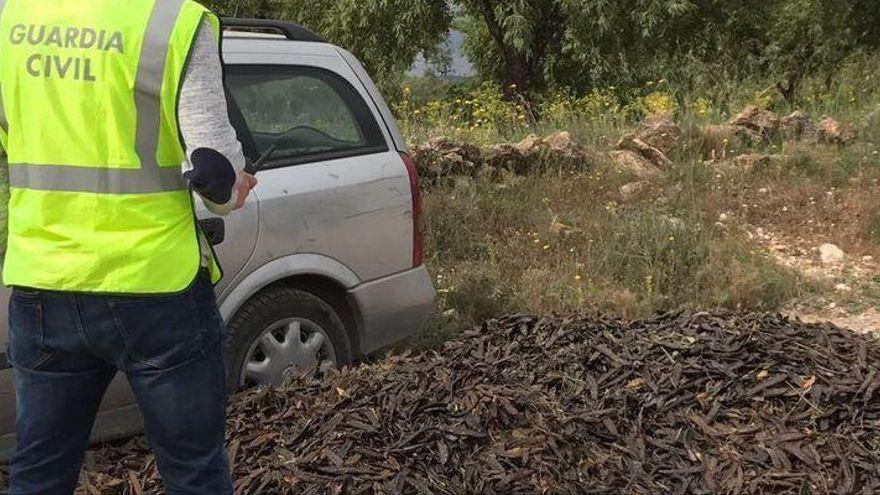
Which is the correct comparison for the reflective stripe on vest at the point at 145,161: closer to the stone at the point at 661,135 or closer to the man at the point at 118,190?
the man at the point at 118,190

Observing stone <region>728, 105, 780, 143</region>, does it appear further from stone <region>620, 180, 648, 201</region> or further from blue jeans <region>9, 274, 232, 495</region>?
blue jeans <region>9, 274, 232, 495</region>

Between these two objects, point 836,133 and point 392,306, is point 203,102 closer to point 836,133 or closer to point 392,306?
point 392,306

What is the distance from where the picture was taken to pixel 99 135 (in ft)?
7.04

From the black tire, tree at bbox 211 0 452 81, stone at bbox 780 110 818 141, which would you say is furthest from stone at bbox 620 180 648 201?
tree at bbox 211 0 452 81

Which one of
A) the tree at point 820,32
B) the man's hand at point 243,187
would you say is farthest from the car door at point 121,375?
the tree at point 820,32

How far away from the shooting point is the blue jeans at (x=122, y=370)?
2.22m

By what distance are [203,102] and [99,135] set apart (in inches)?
9.7

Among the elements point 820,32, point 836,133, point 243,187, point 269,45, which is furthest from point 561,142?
point 820,32

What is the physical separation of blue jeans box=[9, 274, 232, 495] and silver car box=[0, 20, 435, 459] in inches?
52.0

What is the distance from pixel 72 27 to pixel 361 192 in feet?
7.74

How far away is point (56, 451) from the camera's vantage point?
240 cm

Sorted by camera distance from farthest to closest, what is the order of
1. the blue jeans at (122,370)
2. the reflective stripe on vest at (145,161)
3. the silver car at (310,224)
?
1. the silver car at (310,224)
2. the blue jeans at (122,370)
3. the reflective stripe on vest at (145,161)

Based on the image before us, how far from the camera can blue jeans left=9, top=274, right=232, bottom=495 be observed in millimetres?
2221

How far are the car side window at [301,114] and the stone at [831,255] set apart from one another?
3.99 m
